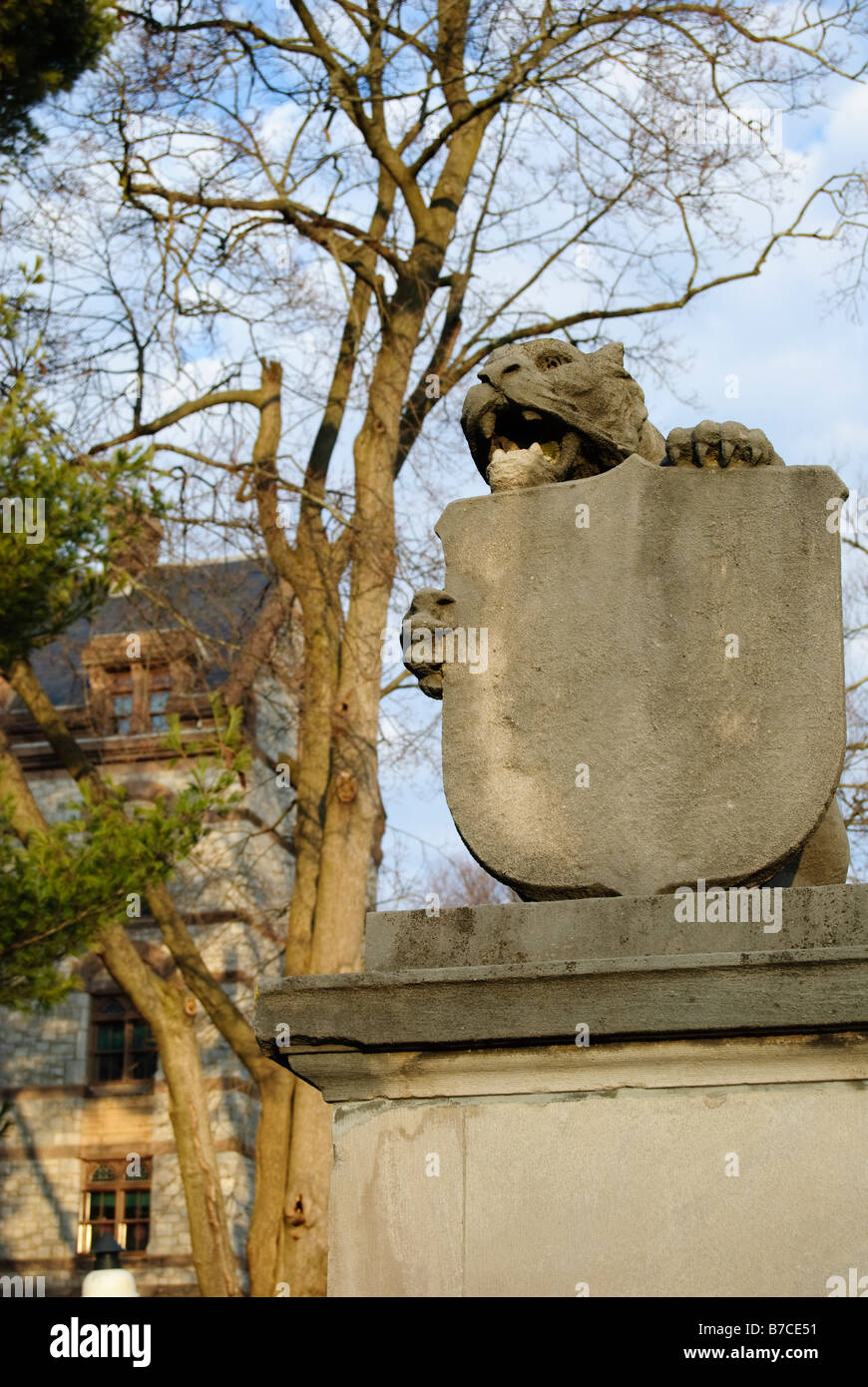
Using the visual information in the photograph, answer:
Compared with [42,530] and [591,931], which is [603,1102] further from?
[42,530]

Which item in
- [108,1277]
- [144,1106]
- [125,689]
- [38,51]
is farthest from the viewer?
[125,689]

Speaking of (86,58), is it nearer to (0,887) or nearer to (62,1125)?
(0,887)

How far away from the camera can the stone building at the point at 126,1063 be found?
72.2ft

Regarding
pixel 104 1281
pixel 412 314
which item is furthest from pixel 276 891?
pixel 104 1281

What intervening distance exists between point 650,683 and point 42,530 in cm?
683

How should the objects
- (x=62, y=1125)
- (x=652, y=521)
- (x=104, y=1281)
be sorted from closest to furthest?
1. (x=652, y=521)
2. (x=104, y=1281)
3. (x=62, y=1125)

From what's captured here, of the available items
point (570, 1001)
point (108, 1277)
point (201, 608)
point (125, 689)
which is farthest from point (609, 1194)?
Result: point (125, 689)

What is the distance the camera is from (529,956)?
10.5 ft

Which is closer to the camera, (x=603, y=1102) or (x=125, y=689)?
(x=603, y=1102)

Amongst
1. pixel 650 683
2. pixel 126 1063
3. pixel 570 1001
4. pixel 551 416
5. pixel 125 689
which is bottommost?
pixel 126 1063

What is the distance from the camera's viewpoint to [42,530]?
9.61m

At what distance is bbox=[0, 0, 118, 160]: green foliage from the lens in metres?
11.2
